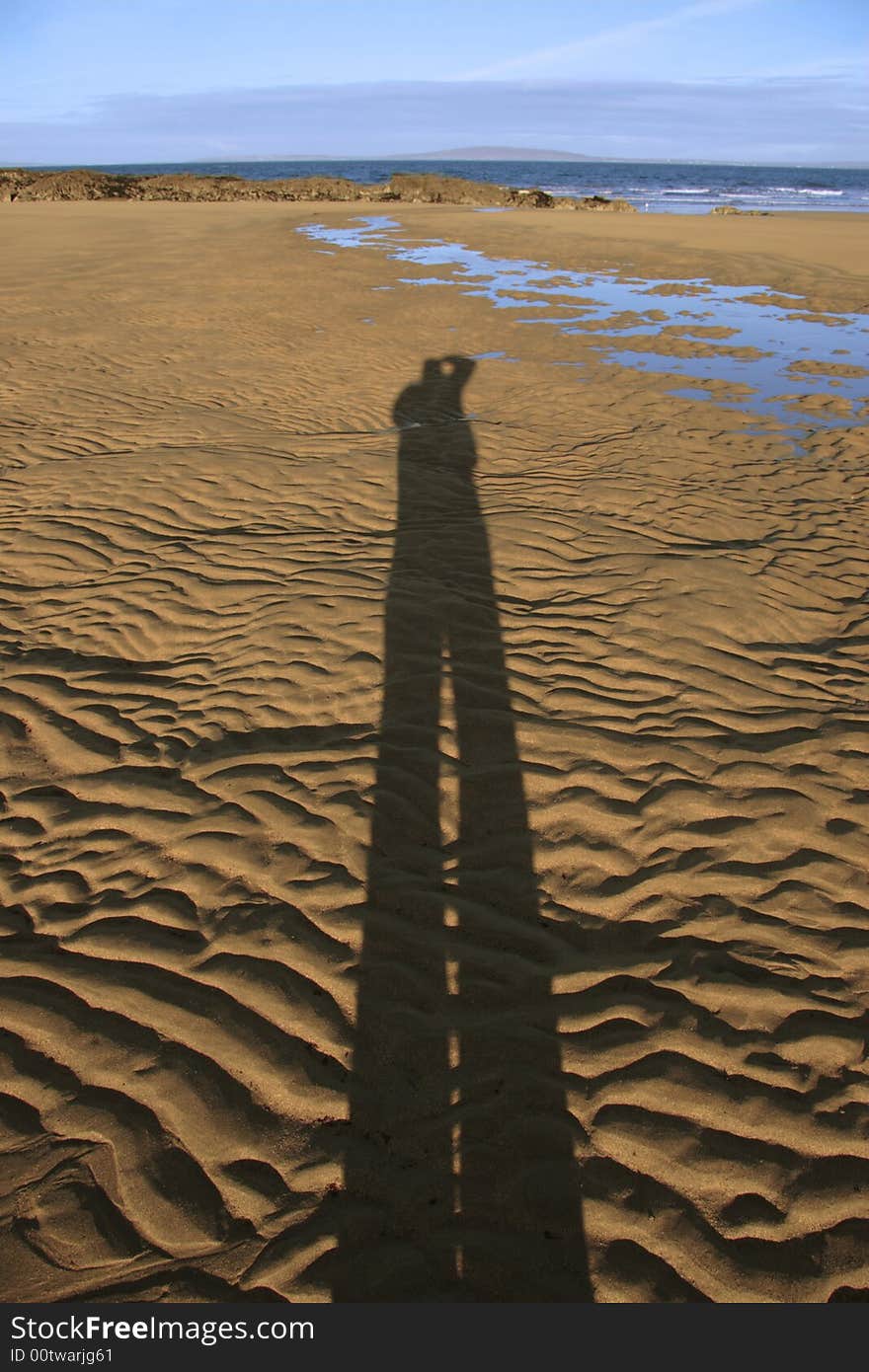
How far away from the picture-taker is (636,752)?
419 centimetres

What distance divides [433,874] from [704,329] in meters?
13.9

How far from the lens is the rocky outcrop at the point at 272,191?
141ft

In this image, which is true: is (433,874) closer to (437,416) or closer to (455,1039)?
(455,1039)

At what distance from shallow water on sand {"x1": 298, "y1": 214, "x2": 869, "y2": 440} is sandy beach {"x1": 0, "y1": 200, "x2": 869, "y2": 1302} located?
279cm

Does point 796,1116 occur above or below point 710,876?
below

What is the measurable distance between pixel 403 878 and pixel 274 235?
1114 inches

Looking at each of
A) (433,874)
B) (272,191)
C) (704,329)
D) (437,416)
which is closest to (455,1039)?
(433,874)

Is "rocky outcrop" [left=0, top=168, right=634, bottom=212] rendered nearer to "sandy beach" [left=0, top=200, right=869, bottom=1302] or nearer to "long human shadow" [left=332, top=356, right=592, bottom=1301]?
"sandy beach" [left=0, top=200, right=869, bottom=1302]

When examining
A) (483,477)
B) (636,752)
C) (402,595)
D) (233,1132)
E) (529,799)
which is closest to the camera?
(233,1132)

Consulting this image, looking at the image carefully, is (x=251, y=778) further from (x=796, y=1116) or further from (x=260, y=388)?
(x=260, y=388)

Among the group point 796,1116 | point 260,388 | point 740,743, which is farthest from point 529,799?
point 260,388

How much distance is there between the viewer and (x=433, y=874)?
11.4 feet

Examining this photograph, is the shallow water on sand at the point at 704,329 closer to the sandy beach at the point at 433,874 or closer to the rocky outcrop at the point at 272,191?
the sandy beach at the point at 433,874

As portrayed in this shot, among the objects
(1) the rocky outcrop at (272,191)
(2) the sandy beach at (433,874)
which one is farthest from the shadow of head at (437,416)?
(1) the rocky outcrop at (272,191)
